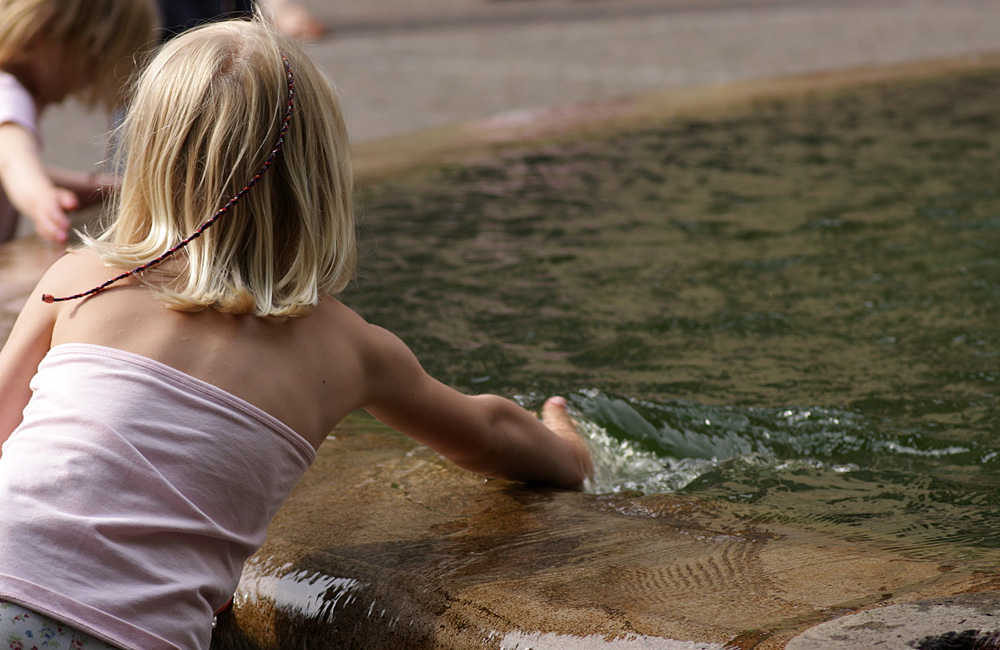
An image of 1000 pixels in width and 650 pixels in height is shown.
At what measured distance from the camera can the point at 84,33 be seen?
3730mm

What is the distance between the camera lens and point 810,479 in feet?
8.71

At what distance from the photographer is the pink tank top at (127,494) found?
1566 millimetres

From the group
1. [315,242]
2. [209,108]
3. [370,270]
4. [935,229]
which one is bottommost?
[370,270]

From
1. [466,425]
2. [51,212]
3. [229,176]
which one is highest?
[229,176]

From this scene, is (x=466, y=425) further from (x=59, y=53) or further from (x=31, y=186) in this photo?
(x=59, y=53)

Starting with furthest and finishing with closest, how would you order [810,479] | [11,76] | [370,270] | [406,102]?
[406,102], [370,270], [11,76], [810,479]

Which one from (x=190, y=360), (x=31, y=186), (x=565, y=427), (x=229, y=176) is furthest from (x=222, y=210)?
(x=31, y=186)

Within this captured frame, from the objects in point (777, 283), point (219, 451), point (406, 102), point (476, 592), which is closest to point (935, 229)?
point (777, 283)

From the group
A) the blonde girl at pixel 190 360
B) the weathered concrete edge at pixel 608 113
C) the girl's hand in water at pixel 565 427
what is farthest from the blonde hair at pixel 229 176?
the weathered concrete edge at pixel 608 113

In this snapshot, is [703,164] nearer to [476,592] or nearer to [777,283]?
[777,283]

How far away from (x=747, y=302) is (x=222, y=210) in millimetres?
2581

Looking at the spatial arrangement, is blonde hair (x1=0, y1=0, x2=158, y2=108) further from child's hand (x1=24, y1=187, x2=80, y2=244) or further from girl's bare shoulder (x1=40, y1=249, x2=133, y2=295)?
girl's bare shoulder (x1=40, y1=249, x2=133, y2=295)

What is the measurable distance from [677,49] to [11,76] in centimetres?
830

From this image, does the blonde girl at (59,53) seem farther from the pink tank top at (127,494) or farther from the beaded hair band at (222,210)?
the pink tank top at (127,494)
